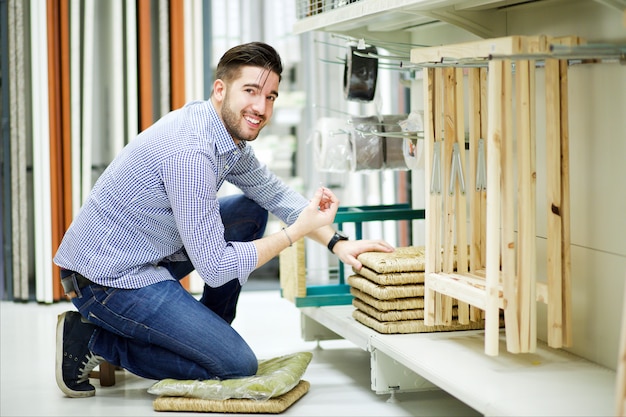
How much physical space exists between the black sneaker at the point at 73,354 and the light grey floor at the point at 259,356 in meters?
0.05

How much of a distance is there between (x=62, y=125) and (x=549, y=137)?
2.89 metres

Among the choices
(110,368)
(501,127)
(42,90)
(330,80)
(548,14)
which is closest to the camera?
(501,127)

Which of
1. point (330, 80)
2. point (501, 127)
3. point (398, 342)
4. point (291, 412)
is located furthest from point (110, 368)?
point (330, 80)

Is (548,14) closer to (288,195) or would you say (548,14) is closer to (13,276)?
(288,195)

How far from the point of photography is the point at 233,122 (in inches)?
104

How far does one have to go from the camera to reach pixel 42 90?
4.34 metres

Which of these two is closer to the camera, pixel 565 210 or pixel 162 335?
pixel 565 210

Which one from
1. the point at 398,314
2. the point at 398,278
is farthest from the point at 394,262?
the point at 398,314

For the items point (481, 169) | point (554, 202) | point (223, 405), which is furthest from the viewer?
point (223, 405)

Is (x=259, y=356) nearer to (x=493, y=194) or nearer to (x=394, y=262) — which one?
(x=394, y=262)

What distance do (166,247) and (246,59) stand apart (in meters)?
0.60

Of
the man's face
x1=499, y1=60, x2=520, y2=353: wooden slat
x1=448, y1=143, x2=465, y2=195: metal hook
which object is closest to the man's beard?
the man's face

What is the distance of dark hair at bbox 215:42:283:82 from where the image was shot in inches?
103

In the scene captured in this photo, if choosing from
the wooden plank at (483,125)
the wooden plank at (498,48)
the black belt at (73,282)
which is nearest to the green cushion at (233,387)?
the black belt at (73,282)
